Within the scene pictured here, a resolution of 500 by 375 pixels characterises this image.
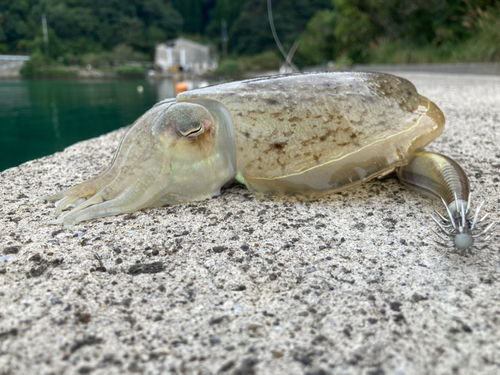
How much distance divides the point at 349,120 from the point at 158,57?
53.4 metres

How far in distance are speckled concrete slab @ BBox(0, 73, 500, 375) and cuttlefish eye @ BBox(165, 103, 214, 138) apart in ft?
1.21

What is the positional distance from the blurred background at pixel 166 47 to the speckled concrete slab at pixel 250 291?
10.5 feet

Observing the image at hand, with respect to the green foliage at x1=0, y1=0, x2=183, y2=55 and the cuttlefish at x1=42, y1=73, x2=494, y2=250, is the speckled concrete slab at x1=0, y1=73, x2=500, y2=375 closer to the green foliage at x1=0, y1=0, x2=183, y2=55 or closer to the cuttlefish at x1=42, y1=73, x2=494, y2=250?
the cuttlefish at x1=42, y1=73, x2=494, y2=250

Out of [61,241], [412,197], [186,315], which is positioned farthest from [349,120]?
[61,241]

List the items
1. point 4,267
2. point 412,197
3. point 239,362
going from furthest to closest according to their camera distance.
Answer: point 412,197
point 4,267
point 239,362

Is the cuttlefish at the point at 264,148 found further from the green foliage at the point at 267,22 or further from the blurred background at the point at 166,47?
the green foliage at the point at 267,22

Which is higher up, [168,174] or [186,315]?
[168,174]

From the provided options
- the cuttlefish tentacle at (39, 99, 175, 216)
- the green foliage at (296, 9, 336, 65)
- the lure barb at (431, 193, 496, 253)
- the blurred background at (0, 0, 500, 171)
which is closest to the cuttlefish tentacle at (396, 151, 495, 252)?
the lure barb at (431, 193, 496, 253)

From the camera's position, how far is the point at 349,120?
165 centimetres

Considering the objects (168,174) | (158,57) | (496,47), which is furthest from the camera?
(158,57)

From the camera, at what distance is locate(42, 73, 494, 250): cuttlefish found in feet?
5.16

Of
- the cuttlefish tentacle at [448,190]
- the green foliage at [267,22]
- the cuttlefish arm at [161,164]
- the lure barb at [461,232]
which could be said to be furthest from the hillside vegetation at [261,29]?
the cuttlefish arm at [161,164]

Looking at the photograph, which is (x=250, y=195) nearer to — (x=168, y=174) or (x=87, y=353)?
(x=168, y=174)

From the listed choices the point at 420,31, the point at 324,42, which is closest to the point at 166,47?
the point at 324,42
